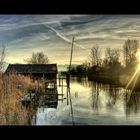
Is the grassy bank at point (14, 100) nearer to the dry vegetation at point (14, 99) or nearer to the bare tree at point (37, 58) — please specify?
the dry vegetation at point (14, 99)

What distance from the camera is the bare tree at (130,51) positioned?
4.02 m

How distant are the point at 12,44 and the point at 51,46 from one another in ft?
1.26

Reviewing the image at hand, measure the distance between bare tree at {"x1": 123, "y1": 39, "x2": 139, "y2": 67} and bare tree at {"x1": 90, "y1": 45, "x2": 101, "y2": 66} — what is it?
0.25 m

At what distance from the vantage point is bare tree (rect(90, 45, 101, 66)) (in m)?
4.02

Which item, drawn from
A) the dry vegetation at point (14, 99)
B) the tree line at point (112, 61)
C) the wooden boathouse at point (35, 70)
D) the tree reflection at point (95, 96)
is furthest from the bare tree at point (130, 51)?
the dry vegetation at point (14, 99)

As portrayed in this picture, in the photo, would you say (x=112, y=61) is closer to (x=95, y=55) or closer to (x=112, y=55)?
(x=112, y=55)

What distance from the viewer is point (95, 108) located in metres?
3.95

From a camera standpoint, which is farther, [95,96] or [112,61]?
[112,61]

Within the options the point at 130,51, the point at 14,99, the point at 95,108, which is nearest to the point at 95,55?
the point at 130,51

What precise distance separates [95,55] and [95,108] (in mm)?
516

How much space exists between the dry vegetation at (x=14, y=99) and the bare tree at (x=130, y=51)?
3.12 ft

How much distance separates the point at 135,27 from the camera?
396 centimetres
